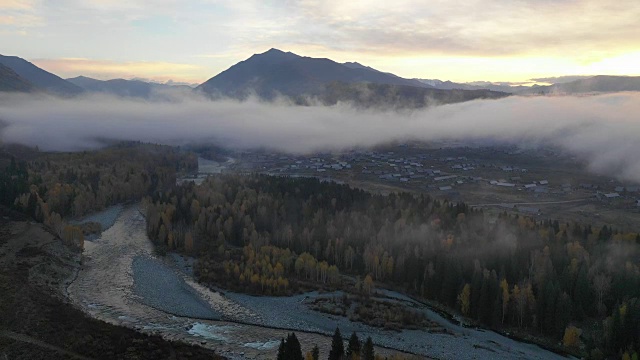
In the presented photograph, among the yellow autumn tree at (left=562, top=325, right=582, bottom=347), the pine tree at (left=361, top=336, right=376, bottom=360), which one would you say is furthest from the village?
the pine tree at (left=361, top=336, right=376, bottom=360)

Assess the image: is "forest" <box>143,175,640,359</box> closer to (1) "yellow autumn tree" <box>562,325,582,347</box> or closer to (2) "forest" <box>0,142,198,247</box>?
(1) "yellow autumn tree" <box>562,325,582,347</box>

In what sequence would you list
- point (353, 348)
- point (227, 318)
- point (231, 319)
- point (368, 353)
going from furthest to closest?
point (227, 318) → point (231, 319) → point (353, 348) → point (368, 353)

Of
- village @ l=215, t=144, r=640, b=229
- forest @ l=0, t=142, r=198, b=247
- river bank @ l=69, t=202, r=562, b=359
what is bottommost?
river bank @ l=69, t=202, r=562, b=359

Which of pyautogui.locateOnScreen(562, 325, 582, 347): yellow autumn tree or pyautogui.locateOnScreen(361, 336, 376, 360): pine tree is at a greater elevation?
pyautogui.locateOnScreen(361, 336, 376, 360): pine tree

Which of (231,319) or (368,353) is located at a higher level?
(368,353)

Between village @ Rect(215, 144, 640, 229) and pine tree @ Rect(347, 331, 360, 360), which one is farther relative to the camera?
village @ Rect(215, 144, 640, 229)

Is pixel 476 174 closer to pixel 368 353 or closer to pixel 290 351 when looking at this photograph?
pixel 368 353

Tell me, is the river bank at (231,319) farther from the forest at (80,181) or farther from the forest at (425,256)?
the forest at (80,181)

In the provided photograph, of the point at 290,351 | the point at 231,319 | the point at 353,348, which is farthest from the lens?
the point at 231,319

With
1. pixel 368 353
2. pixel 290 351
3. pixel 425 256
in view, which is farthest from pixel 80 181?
pixel 368 353
